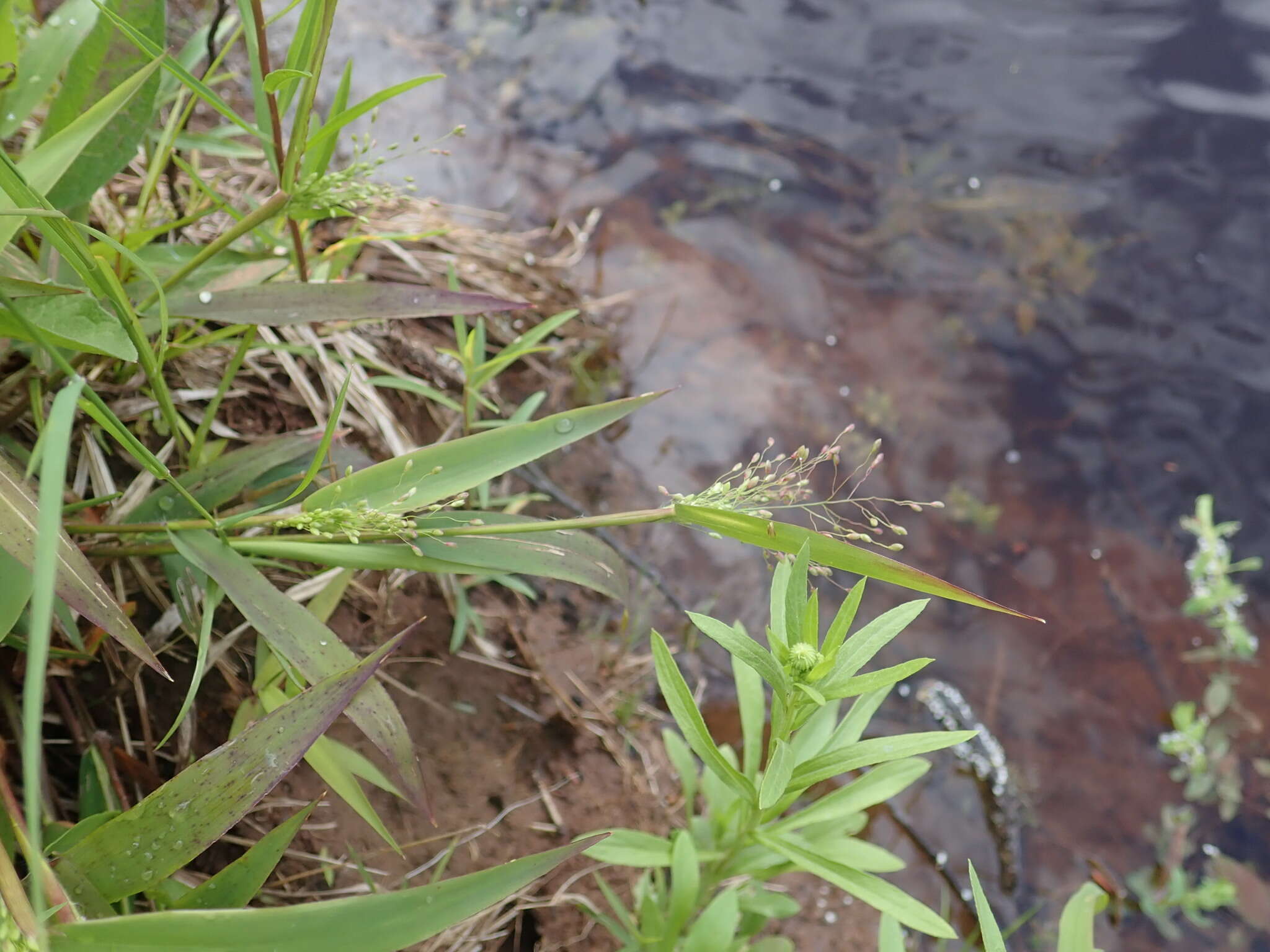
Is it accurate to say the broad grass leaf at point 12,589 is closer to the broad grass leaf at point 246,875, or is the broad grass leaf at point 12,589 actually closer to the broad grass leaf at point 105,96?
the broad grass leaf at point 246,875

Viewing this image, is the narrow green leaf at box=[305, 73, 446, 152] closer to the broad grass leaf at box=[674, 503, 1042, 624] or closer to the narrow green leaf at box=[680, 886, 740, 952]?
the broad grass leaf at box=[674, 503, 1042, 624]

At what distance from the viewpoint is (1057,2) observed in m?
2.78

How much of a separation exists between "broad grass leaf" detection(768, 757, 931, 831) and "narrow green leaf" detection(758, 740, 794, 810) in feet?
0.97

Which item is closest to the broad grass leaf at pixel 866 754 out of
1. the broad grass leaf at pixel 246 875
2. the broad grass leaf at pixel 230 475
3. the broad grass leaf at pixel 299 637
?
the broad grass leaf at pixel 299 637

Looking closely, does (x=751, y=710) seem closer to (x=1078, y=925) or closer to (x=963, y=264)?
(x=1078, y=925)

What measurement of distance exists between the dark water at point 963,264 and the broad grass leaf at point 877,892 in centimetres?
111

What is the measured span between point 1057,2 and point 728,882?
2845 mm

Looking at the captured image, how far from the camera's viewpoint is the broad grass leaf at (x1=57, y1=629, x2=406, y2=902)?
73cm

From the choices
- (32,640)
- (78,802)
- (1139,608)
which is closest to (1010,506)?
(1139,608)

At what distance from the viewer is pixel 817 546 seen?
0.78m

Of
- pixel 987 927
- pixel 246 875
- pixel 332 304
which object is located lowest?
pixel 987 927

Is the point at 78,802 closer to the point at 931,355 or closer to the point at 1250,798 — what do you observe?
the point at 931,355

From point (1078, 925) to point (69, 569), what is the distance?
44.2 inches

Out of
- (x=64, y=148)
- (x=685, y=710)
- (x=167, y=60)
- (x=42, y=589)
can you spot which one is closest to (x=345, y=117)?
(x=167, y=60)
